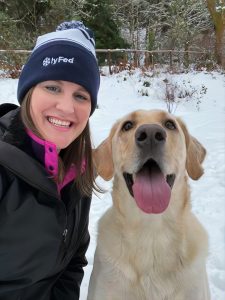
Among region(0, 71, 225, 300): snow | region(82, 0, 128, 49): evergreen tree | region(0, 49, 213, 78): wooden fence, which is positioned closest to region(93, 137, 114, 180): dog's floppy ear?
region(0, 71, 225, 300): snow

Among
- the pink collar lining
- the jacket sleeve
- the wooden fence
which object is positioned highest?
the pink collar lining

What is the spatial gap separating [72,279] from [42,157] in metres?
0.97

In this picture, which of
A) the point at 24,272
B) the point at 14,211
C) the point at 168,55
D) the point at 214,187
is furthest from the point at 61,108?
the point at 168,55

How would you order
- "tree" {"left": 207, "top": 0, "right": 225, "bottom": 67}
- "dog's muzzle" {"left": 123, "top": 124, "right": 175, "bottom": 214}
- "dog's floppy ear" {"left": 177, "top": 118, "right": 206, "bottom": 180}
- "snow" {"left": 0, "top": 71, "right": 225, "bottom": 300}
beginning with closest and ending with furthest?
"dog's muzzle" {"left": 123, "top": 124, "right": 175, "bottom": 214}, "dog's floppy ear" {"left": 177, "top": 118, "right": 206, "bottom": 180}, "snow" {"left": 0, "top": 71, "right": 225, "bottom": 300}, "tree" {"left": 207, "top": 0, "right": 225, "bottom": 67}

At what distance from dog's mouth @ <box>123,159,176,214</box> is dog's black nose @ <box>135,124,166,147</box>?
0.41 feet

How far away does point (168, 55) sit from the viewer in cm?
1933

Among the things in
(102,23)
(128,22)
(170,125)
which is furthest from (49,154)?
(128,22)

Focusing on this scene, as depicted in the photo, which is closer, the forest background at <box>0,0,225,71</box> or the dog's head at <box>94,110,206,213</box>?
the dog's head at <box>94,110,206,213</box>

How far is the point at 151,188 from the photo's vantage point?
2.20m

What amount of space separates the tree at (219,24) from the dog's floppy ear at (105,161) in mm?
18363

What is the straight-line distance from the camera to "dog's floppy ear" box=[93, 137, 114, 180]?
8.19ft

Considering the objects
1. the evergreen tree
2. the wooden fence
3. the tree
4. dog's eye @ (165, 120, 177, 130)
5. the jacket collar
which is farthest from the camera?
the tree

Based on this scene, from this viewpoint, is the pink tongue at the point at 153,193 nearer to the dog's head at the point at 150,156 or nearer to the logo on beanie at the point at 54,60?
the dog's head at the point at 150,156

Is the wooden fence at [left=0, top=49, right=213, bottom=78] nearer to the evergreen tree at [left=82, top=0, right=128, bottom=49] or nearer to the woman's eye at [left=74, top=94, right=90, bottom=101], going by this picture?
the evergreen tree at [left=82, top=0, right=128, bottom=49]
